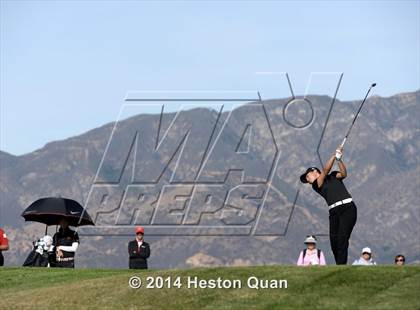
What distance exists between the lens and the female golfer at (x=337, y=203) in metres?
24.1

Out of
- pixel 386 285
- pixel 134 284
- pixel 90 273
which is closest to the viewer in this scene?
pixel 386 285

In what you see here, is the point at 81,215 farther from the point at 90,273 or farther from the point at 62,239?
the point at 90,273

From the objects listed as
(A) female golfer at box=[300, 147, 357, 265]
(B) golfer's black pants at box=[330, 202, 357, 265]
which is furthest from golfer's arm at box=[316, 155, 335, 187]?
(B) golfer's black pants at box=[330, 202, 357, 265]

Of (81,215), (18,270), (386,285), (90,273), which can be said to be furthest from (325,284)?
(81,215)

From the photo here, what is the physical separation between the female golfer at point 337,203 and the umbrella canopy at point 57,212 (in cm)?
1131

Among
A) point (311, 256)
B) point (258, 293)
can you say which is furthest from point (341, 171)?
point (258, 293)

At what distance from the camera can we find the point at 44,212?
1344 inches

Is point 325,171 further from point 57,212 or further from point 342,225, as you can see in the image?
point 57,212

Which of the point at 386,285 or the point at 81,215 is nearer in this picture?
the point at 386,285

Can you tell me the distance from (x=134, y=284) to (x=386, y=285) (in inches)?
198

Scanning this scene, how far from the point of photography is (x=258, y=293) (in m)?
21.1

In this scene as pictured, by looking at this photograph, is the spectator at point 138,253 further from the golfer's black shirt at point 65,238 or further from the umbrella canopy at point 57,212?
the umbrella canopy at point 57,212
